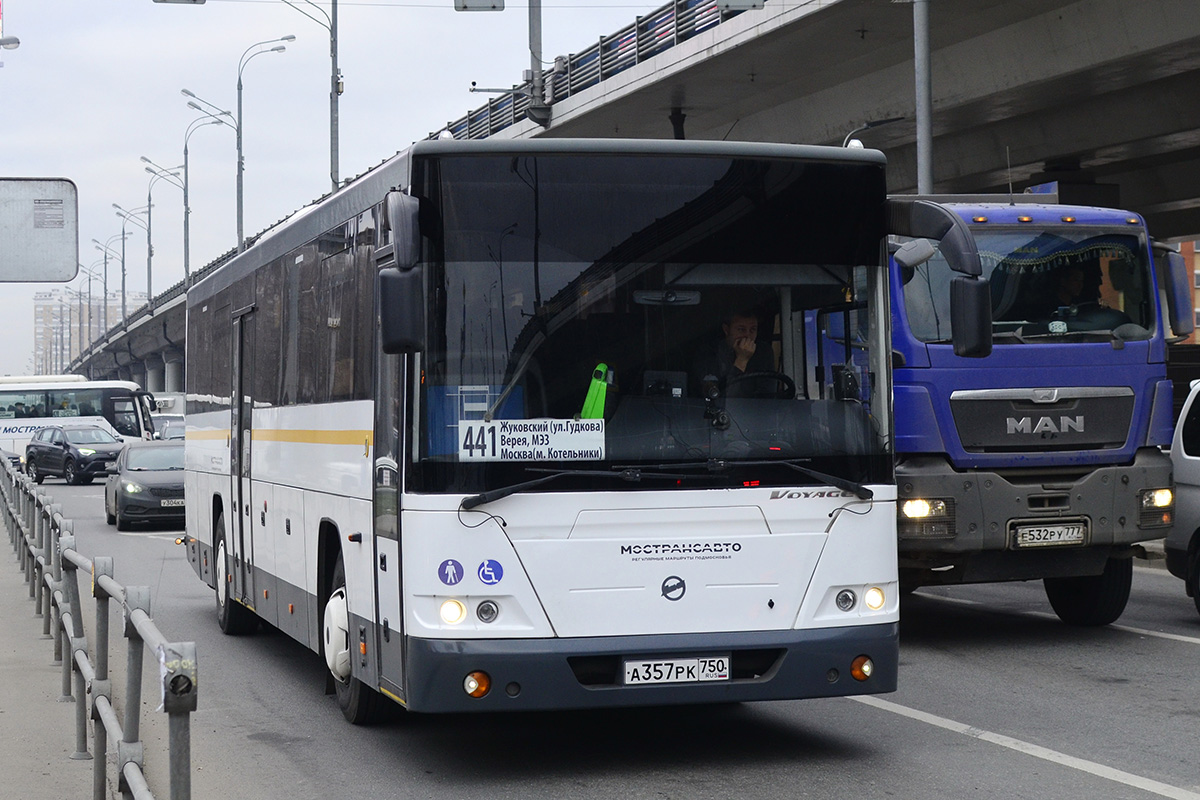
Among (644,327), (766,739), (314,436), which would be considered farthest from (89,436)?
(644,327)

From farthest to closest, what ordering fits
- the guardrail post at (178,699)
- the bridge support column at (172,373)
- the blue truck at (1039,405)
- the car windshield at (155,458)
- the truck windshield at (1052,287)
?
the bridge support column at (172,373), the car windshield at (155,458), the truck windshield at (1052,287), the blue truck at (1039,405), the guardrail post at (178,699)

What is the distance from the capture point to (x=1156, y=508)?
37.5 ft

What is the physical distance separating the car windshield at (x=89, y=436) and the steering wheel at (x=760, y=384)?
3993 centimetres

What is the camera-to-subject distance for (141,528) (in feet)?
89.0

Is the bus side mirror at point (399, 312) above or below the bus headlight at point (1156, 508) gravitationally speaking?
above

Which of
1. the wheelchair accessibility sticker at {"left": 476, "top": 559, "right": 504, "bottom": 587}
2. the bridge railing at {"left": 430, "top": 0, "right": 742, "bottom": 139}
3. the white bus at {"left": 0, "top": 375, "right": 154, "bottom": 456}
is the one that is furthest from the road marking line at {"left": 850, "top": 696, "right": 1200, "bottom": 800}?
the white bus at {"left": 0, "top": 375, "right": 154, "bottom": 456}

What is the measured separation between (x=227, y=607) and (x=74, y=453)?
1326 inches

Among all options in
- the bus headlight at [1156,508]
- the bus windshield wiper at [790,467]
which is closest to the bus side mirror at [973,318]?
the bus windshield wiper at [790,467]

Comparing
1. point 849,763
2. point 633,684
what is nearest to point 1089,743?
point 849,763

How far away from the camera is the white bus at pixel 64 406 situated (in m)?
54.8

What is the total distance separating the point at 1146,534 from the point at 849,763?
4726 millimetres

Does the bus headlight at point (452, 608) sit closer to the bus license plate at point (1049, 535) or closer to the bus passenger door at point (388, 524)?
the bus passenger door at point (388, 524)

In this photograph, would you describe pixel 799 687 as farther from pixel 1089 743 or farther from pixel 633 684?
pixel 1089 743

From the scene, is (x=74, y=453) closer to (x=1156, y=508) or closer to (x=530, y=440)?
(x=1156, y=508)
